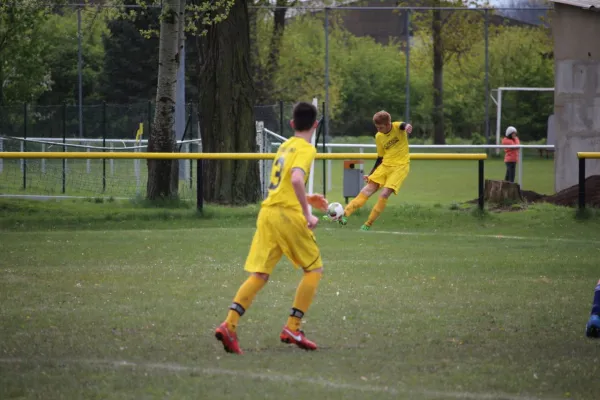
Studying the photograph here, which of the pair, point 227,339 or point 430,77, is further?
point 430,77

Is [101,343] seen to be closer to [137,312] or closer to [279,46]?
[137,312]

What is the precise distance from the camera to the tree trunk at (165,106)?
19375 mm

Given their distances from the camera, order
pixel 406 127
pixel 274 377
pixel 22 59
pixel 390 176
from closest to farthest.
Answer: pixel 274 377 → pixel 406 127 → pixel 390 176 → pixel 22 59

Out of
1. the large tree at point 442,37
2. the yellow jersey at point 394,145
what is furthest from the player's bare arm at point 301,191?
the large tree at point 442,37

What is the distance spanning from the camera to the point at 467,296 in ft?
33.3

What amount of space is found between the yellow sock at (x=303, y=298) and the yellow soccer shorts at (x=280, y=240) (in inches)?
3.7

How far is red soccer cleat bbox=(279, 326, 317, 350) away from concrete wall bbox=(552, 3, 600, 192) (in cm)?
1695

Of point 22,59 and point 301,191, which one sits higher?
point 22,59

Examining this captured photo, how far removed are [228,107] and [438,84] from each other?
2594 centimetres

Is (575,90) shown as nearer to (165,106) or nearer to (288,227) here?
(165,106)

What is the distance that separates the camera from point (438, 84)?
4522 cm

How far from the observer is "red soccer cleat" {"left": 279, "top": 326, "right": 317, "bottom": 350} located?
7.64m

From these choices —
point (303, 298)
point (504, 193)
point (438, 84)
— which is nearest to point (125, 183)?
point (504, 193)

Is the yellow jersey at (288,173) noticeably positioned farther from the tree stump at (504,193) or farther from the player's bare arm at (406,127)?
the tree stump at (504,193)
